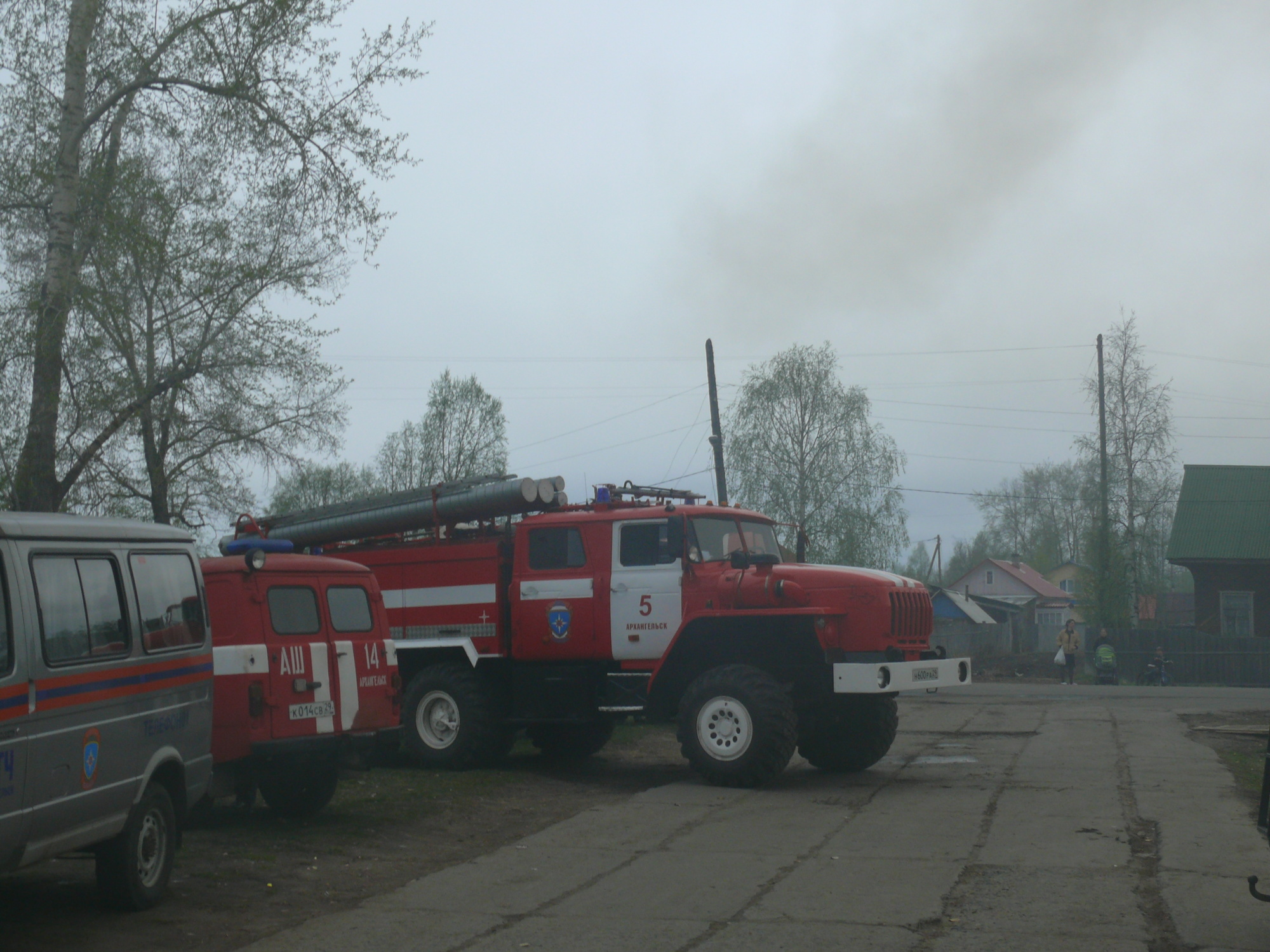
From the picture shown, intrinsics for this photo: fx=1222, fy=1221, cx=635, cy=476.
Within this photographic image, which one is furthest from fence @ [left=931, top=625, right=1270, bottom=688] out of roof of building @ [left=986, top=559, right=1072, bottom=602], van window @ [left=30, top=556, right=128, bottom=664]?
roof of building @ [left=986, top=559, right=1072, bottom=602]

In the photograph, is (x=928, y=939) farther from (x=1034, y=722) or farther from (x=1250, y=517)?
(x=1250, y=517)

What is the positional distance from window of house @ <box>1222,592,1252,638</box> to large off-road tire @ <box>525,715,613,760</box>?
1257 inches

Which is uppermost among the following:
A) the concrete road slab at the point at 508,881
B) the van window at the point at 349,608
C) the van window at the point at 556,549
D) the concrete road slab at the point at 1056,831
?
the van window at the point at 556,549

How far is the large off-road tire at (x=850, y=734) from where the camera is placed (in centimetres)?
1284

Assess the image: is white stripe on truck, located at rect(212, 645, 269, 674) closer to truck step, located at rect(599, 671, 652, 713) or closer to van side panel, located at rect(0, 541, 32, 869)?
van side panel, located at rect(0, 541, 32, 869)

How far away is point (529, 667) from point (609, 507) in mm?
1983

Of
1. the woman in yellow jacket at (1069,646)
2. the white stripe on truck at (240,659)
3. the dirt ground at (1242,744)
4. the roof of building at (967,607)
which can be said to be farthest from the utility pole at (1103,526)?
the white stripe on truck at (240,659)

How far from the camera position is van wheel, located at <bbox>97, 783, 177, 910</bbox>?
678cm

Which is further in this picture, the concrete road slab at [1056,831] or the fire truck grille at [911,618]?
the fire truck grille at [911,618]

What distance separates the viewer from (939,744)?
15.6 metres

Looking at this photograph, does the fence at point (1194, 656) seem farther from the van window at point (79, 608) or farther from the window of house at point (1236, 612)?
the van window at point (79, 608)

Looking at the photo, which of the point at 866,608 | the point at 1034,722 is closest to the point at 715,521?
the point at 866,608

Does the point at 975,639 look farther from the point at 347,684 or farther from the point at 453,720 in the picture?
the point at 347,684

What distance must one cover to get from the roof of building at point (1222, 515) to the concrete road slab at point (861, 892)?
3637 centimetres
